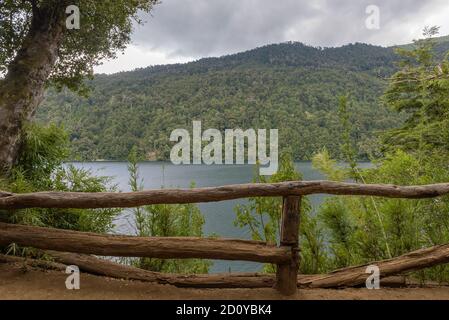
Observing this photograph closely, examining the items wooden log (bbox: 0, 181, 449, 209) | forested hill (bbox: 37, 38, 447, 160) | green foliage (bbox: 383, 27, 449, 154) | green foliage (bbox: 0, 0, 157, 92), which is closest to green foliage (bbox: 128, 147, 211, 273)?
wooden log (bbox: 0, 181, 449, 209)

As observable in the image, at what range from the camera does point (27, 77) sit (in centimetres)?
498

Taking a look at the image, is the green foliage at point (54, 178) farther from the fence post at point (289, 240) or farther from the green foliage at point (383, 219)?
the green foliage at point (383, 219)

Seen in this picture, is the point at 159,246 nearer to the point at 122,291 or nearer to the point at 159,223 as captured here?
the point at 122,291

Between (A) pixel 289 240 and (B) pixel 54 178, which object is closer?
(A) pixel 289 240

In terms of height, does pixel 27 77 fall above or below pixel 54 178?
above

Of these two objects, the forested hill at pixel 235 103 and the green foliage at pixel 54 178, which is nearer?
the green foliage at pixel 54 178

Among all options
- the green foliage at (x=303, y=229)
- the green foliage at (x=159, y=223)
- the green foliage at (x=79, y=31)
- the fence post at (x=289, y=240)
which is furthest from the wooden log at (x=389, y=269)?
the green foliage at (x=79, y=31)

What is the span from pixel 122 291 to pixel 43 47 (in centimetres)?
427

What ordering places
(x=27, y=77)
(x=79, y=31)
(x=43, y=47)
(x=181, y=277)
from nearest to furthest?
(x=181, y=277)
(x=27, y=77)
(x=43, y=47)
(x=79, y=31)

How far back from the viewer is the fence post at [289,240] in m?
2.87

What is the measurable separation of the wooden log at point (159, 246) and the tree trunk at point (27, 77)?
6.03 ft

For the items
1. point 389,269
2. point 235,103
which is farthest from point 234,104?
point 389,269

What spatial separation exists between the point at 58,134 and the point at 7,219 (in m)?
1.64
